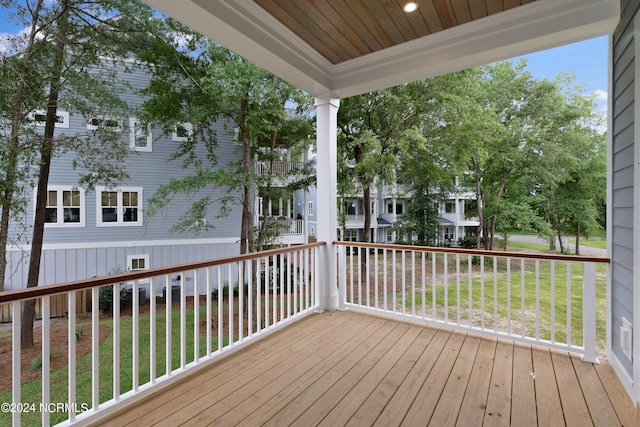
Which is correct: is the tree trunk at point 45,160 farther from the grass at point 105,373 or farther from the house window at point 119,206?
the grass at point 105,373

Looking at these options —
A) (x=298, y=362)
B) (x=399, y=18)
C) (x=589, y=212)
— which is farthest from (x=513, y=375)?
(x=589, y=212)

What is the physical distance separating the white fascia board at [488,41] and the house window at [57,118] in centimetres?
373

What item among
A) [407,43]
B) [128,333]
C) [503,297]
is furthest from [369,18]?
[128,333]

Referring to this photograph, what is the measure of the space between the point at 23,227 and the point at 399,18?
5131mm

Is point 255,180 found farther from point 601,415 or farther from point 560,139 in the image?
point 560,139

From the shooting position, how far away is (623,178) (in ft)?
6.62

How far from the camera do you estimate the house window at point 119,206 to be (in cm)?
464

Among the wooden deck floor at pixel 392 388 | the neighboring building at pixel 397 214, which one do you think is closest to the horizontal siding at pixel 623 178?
the wooden deck floor at pixel 392 388

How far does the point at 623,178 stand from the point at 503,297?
14.9ft

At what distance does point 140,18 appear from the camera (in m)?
4.31

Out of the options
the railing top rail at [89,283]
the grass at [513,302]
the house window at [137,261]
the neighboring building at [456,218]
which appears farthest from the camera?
the neighboring building at [456,218]

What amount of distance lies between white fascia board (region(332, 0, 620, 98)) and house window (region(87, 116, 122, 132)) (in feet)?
11.8

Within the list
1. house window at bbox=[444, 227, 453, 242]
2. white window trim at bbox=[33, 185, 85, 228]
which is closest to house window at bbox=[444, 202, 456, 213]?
house window at bbox=[444, 227, 453, 242]

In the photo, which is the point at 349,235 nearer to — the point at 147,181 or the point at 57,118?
the point at 147,181
